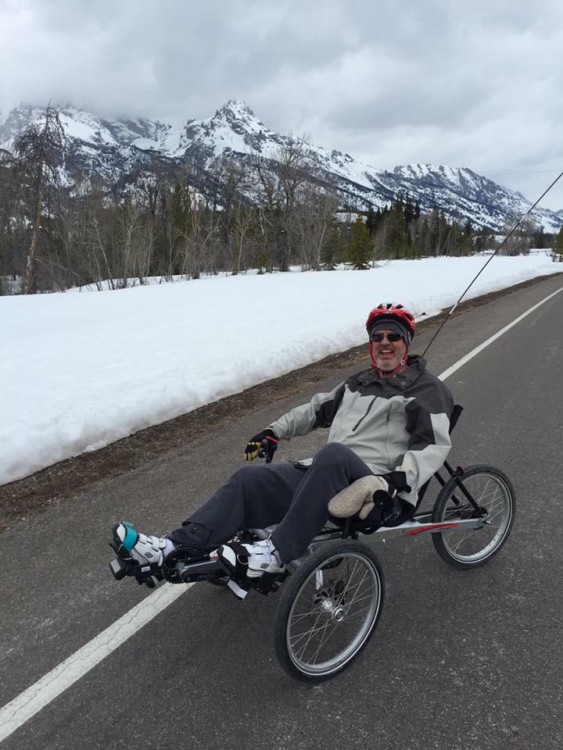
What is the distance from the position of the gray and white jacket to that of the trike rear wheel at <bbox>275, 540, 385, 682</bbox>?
1.49 feet

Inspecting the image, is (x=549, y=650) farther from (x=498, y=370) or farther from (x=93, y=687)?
(x=498, y=370)

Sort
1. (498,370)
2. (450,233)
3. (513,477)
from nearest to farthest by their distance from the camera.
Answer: (513,477), (498,370), (450,233)

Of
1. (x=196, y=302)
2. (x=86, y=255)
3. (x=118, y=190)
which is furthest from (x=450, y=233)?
(x=196, y=302)

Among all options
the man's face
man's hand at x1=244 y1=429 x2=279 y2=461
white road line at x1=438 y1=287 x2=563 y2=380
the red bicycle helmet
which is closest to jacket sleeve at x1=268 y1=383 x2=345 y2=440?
man's hand at x1=244 y1=429 x2=279 y2=461

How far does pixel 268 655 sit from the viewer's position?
2352 mm

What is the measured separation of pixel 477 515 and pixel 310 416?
4.01ft

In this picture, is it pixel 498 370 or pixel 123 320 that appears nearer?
pixel 498 370

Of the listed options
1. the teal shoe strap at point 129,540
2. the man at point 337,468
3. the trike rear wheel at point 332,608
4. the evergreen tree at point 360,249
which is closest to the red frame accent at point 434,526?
the man at point 337,468

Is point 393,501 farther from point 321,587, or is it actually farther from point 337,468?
point 321,587

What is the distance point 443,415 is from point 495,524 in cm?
102

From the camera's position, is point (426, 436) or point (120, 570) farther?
point (426, 436)

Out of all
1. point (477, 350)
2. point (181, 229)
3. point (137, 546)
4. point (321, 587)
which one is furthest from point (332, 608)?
point (181, 229)

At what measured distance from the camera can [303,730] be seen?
77.4 inches

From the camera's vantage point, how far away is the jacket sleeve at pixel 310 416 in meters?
3.16
